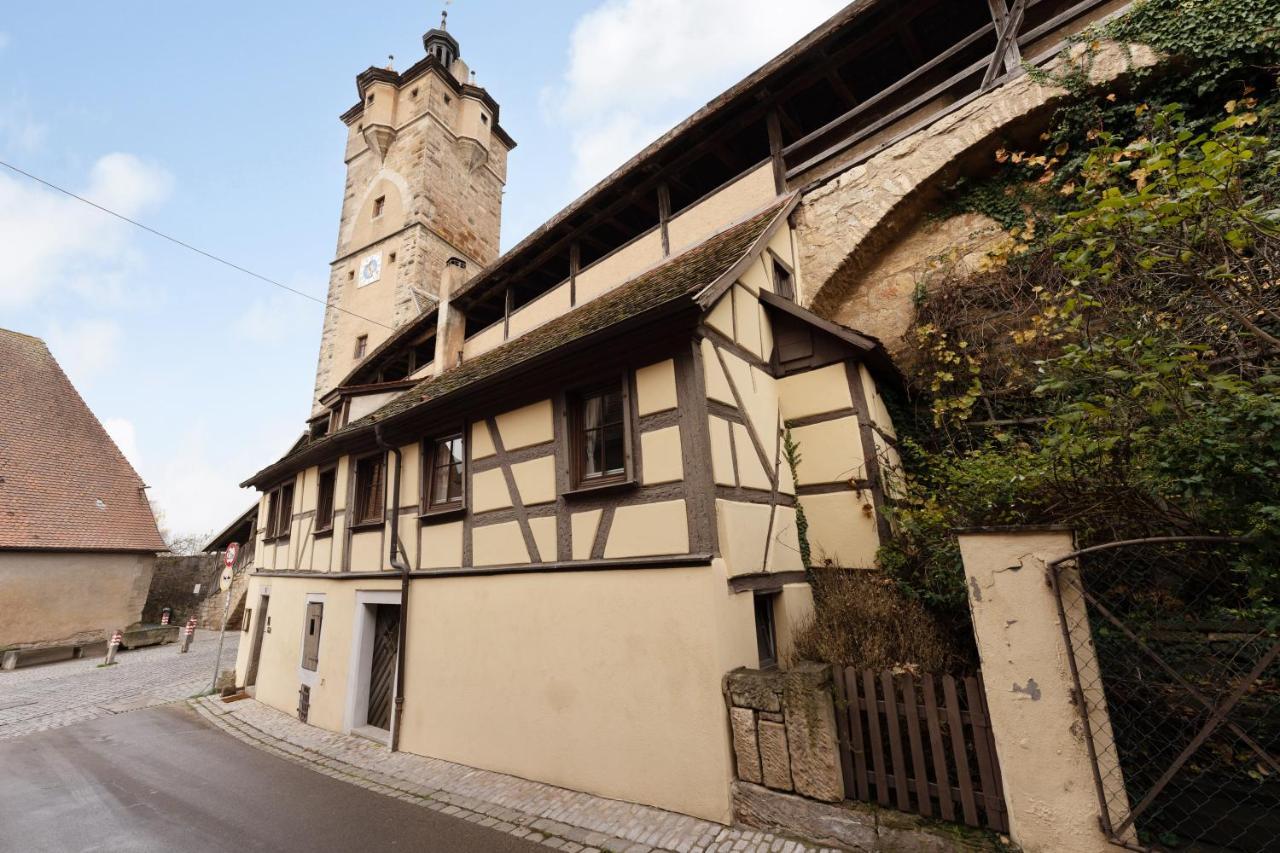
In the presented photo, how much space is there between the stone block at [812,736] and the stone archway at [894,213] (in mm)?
5364

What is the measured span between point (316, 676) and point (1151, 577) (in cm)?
960

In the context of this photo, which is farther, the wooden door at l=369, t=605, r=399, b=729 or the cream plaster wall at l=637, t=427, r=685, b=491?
the wooden door at l=369, t=605, r=399, b=729

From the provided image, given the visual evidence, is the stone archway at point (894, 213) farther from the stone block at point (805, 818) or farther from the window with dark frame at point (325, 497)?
the window with dark frame at point (325, 497)

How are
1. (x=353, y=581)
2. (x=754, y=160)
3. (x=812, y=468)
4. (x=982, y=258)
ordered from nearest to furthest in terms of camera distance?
(x=812, y=468), (x=982, y=258), (x=353, y=581), (x=754, y=160)

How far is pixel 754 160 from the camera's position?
29.8 feet

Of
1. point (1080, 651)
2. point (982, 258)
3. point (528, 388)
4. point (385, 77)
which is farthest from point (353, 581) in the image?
point (385, 77)

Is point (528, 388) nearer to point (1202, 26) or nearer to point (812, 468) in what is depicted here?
point (812, 468)

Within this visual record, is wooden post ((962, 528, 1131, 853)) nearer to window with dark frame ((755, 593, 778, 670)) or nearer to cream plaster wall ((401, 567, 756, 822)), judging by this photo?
cream plaster wall ((401, 567, 756, 822))

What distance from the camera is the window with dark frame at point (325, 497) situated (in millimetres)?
8969

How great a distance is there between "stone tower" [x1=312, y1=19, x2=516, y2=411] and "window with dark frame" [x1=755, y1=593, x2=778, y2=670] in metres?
16.3

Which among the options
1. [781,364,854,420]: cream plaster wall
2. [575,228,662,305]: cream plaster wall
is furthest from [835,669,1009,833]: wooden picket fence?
[575,228,662,305]: cream plaster wall

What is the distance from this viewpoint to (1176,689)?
12.3 feet

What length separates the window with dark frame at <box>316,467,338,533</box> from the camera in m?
8.97

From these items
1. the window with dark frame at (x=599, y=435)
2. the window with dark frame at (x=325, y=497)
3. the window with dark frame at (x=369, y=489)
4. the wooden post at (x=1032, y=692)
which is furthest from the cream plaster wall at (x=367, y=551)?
the wooden post at (x=1032, y=692)
